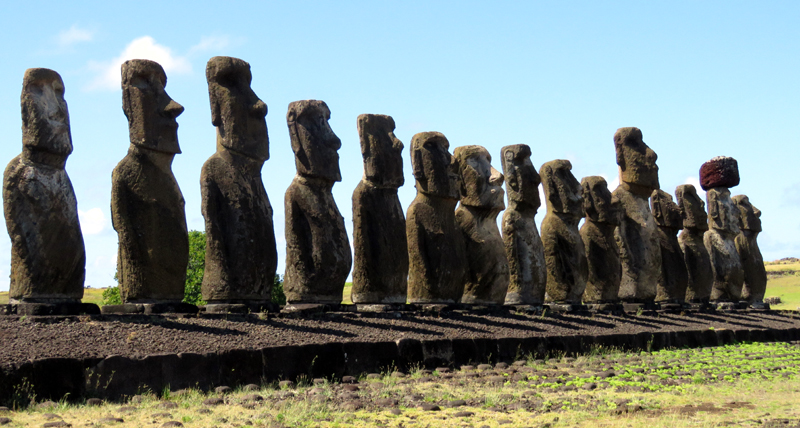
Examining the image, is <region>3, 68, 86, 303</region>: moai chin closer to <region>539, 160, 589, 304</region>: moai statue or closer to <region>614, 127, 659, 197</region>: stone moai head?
<region>539, 160, 589, 304</region>: moai statue

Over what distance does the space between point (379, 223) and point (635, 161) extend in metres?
8.41

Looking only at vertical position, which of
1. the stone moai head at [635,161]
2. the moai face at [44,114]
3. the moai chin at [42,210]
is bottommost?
the moai chin at [42,210]

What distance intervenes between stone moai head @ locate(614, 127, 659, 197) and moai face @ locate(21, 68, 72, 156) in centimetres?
1260

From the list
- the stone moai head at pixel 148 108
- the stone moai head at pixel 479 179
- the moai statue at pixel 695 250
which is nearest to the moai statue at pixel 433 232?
the stone moai head at pixel 479 179

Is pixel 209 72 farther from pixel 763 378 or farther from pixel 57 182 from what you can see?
pixel 763 378

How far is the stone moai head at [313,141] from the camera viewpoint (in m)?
11.1

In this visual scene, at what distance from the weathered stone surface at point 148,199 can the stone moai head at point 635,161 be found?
1146 cm

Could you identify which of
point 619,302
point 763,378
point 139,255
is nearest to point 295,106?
point 139,255

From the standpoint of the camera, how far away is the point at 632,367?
993cm

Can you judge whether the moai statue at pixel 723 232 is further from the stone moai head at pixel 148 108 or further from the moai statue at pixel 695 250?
the stone moai head at pixel 148 108

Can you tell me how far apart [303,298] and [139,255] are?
241 cm

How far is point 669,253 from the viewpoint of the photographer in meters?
19.2

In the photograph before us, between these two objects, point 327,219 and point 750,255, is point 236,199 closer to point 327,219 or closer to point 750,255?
point 327,219

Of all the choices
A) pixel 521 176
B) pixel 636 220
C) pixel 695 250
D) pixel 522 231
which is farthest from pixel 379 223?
pixel 695 250
